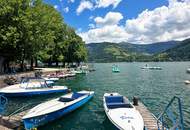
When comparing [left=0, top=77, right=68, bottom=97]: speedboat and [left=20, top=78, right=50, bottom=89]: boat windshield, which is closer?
[left=0, top=77, right=68, bottom=97]: speedboat

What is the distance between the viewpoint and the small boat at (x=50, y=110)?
18359mm

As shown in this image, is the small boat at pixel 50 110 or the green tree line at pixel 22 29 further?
the green tree line at pixel 22 29

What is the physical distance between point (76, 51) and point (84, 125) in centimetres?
7821

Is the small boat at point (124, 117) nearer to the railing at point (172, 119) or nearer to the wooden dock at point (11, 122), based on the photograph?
the railing at point (172, 119)

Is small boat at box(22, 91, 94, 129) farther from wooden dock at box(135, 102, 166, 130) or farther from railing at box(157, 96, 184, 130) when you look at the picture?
railing at box(157, 96, 184, 130)

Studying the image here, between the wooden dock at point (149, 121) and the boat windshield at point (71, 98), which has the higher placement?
the boat windshield at point (71, 98)

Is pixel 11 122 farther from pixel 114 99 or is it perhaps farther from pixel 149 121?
pixel 149 121

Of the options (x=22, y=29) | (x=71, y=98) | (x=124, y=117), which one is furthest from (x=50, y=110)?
(x=22, y=29)

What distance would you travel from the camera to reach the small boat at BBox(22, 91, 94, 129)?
60.2ft

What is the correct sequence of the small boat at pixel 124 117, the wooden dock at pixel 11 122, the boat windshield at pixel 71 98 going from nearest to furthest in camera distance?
1. the small boat at pixel 124 117
2. the wooden dock at pixel 11 122
3. the boat windshield at pixel 71 98

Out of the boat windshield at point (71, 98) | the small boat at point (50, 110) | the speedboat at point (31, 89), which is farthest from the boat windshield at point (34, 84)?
the small boat at point (50, 110)

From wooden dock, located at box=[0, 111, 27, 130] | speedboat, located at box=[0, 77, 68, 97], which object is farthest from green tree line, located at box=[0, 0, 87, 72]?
wooden dock, located at box=[0, 111, 27, 130]

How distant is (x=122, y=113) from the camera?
1867 cm

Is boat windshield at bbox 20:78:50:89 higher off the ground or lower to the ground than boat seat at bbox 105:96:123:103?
higher
